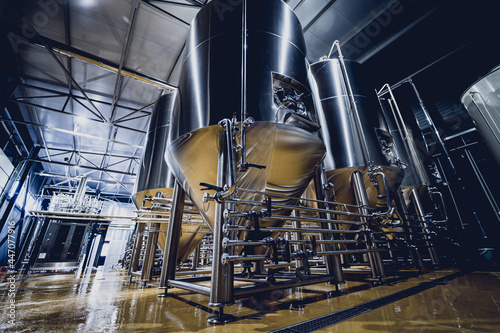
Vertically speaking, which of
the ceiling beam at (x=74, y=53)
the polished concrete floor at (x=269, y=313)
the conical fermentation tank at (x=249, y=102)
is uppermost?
the ceiling beam at (x=74, y=53)

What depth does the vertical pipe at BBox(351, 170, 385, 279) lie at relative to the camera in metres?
2.18

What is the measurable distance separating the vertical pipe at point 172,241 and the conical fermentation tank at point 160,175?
1.06 metres

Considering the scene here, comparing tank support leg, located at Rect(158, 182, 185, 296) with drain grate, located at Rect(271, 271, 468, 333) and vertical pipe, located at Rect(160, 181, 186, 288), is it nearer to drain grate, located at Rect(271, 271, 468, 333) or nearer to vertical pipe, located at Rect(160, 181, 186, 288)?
vertical pipe, located at Rect(160, 181, 186, 288)

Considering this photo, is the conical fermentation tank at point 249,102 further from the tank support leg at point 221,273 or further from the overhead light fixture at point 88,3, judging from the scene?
the overhead light fixture at point 88,3

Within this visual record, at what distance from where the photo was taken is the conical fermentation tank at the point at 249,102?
1.54 m

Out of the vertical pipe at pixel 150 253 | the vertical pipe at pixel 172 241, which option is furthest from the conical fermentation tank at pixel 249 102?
the vertical pipe at pixel 150 253

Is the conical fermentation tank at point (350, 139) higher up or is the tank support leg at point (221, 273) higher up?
the conical fermentation tank at point (350, 139)

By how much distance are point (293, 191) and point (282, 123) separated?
2.23 ft

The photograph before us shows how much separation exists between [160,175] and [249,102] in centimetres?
236

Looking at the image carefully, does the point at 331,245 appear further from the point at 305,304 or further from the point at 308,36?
the point at 308,36

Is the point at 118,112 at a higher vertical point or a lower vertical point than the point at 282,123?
higher

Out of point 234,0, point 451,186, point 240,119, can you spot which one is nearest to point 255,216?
point 240,119

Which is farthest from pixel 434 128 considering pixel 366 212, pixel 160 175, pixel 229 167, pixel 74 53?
pixel 74 53

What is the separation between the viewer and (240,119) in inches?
57.9
